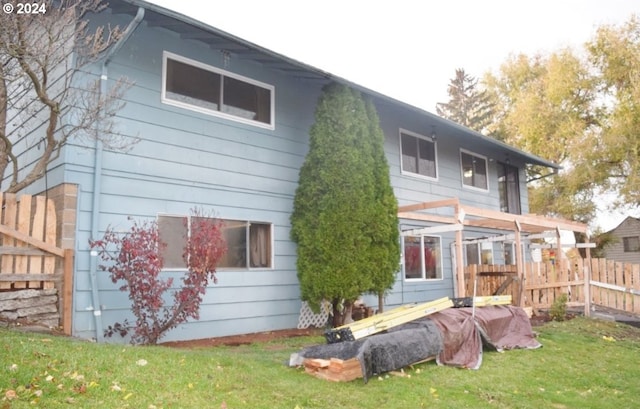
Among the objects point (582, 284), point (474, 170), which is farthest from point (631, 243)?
point (582, 284)

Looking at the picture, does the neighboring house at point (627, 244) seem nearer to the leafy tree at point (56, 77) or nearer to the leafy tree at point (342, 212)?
the leafy tree at point (342, 212)

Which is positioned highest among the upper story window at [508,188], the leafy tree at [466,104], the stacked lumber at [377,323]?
the leafy tree at [466,104]

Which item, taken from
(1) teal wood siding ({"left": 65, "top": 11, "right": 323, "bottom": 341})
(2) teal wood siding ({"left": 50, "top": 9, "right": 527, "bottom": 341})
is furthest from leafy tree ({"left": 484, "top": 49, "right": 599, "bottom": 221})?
(1) teal wood siding ({"left": 65, "top": 11, "right": 323, "bottom": 341})

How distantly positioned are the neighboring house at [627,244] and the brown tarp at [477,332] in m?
29.0

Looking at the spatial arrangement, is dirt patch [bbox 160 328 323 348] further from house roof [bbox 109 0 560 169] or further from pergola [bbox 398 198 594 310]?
house roof [bbox 109 0 560 169]

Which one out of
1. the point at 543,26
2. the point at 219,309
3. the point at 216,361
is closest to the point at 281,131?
the point at 219,309

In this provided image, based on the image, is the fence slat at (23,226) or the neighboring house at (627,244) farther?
the neighboring house at (627,244)

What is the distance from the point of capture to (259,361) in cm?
551

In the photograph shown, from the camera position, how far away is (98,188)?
678cm

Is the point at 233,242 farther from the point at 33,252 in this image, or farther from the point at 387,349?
the point at 387,349

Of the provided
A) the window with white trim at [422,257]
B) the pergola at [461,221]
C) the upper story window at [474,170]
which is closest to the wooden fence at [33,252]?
the pergola at [461,221]

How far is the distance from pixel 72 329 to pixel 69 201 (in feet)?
5.46

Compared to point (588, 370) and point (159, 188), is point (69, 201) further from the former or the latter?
point (588, 370)

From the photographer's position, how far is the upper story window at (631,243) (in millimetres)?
32703
